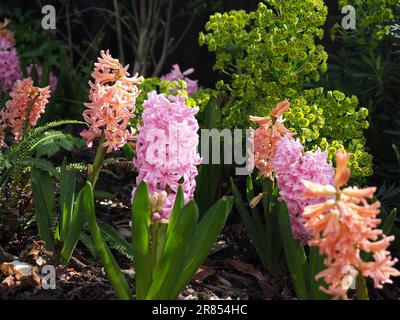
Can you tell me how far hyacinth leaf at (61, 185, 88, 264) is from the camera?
255 cm

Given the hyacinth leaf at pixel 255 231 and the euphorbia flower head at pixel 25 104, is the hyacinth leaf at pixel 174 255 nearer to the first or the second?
the hyacinth leaf at pixel 255 231

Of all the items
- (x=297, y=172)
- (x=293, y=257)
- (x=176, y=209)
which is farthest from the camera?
(x=297, y=172)

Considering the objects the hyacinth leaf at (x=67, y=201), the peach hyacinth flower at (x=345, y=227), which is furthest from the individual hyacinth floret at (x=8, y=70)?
the peach hyacinth flower at (x=345, y=227)

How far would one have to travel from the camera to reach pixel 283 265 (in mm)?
2906

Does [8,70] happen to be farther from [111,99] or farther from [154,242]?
[154,242]

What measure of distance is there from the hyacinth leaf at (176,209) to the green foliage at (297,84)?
3.01ft

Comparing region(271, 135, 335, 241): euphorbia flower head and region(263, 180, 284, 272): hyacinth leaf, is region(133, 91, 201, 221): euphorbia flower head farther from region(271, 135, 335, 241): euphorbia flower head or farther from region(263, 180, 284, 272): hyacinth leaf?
region(263, 180, 284, 272): hyacinth leaf

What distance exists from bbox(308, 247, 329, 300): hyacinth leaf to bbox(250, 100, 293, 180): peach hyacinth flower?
1.56 ft

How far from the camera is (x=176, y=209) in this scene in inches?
89.5

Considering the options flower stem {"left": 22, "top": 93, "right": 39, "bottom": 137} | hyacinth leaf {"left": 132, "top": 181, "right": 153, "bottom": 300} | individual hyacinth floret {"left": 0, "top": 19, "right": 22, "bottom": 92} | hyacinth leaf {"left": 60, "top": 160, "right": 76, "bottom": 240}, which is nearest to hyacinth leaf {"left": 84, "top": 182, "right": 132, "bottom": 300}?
hyacinth leaf {"left": 132, "top": 181, "right": 153, "bottom": 300}

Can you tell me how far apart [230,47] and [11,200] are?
1.36 m

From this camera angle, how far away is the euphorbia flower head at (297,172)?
255cm

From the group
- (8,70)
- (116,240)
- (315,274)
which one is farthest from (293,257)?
(8,70)

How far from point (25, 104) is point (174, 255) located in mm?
1382
